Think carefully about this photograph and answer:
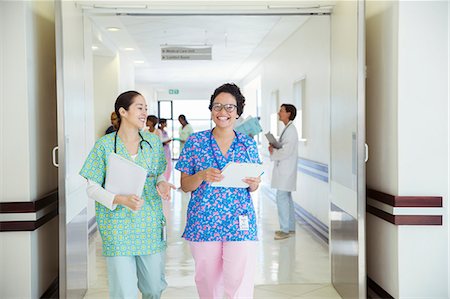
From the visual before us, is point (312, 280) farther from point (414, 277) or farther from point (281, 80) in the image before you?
point (281, 80)

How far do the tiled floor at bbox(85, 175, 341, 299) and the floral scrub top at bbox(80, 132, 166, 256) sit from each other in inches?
60.7

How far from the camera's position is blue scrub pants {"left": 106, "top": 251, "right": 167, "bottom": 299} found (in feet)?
9.70

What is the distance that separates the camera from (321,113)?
24.4 ft

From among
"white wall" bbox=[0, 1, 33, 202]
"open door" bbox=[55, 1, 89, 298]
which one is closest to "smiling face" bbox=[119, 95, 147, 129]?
"open door" bbox=[55, 1, 89, 298]

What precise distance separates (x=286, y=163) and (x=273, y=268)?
1.81m

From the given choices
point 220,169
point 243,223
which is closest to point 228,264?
point 243,223

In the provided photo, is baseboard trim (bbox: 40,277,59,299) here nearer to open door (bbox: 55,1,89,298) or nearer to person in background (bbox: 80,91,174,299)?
open door (bbox: 55,1,89,298)

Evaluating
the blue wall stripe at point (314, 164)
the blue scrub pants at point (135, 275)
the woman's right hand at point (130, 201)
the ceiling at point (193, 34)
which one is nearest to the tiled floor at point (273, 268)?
the blue wall stripe at point (314, 164)

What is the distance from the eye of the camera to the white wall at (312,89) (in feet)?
23.5

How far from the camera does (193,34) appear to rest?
30.8 ft

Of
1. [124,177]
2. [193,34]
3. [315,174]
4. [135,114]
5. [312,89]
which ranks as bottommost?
[315,174]

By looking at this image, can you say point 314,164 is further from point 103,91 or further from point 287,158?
point 103,91

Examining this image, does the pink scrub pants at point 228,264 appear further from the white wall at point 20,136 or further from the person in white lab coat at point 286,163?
the person in white lab coat at point 286,163

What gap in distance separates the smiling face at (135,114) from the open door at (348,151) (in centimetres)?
163
